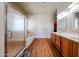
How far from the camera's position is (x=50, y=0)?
126 cm

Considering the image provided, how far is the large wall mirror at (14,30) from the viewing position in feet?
5.03

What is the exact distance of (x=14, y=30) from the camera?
5.72ft

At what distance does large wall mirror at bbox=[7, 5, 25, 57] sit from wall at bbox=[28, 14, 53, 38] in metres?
0.24

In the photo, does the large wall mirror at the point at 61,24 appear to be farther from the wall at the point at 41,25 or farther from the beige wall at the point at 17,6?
the beige wall at the point at 17,6

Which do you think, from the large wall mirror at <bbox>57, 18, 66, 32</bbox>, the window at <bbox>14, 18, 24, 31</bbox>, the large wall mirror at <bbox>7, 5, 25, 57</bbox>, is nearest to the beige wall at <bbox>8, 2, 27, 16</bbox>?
the large wall mirror at <bbox>7, 5, 25, 57</bbox>

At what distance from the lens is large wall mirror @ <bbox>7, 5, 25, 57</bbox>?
1.53 m

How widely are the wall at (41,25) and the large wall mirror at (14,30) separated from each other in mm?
242

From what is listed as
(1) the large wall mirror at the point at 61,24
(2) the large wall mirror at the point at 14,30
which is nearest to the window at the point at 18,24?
(2) the large wall mirror at the point at 14,30

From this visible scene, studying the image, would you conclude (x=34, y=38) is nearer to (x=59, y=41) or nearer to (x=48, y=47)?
(x=48, y=47)

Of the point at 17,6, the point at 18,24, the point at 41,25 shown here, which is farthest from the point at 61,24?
the point at 17,6

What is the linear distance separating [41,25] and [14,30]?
697 millimetres

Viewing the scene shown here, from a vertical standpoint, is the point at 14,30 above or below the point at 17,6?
below

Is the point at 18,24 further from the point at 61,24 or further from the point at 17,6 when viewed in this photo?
the point at 61,24

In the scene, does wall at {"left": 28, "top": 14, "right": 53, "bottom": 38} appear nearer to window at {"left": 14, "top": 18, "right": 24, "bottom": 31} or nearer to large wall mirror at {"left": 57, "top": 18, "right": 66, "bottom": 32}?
window at {"left": 14, "top": 18, "right": 24, "bottom": 31}
